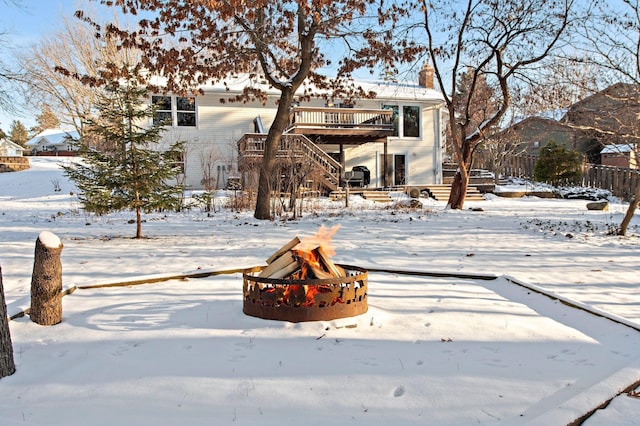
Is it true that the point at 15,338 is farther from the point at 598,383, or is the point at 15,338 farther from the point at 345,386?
the point at 598,383

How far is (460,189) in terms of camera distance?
16.1 meters

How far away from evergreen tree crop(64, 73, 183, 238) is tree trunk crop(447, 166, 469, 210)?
33.1ft

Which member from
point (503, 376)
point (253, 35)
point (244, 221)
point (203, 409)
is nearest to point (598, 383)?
point (503, 376)

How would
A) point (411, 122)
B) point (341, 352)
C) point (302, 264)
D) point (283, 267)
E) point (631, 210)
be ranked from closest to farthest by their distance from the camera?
point (341, 352)
point (302, 264)
point (283, 267)
point (631, 210)
point (411, 122)

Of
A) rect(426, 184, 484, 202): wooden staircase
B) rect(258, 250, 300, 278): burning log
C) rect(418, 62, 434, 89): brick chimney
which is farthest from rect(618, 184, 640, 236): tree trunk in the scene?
rect(418, 62, 434, 89): brick chimney

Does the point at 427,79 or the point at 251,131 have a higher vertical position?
the point at 427,79

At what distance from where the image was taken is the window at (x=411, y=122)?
26.3m

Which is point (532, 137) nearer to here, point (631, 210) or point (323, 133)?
point (323, 133)

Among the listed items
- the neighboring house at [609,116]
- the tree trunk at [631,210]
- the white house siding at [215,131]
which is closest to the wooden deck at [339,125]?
the white house siding at [215,131]

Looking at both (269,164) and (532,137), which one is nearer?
(269,164)

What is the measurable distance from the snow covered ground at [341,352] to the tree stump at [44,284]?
12 centimetres

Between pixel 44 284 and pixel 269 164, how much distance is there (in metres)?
9.42

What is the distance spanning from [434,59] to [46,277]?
1453 centimetres

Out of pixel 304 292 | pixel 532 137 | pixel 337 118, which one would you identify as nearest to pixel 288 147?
pixel 337 118
